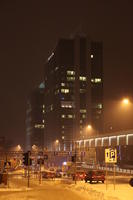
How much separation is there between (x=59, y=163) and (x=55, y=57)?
237 ft

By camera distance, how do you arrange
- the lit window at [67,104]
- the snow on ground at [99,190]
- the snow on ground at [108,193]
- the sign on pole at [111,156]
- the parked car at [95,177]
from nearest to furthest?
the snow on ground at [108,193] < the snow on ground at [99,190] < the sign on pole at [111,156] < the parked car at [95,177] < the lit window at [67,104]

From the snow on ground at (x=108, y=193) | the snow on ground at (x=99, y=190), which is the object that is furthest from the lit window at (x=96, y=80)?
the snow on ground at (x=108, y=193)

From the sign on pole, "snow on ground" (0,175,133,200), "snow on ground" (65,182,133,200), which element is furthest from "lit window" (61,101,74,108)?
the sign on pole

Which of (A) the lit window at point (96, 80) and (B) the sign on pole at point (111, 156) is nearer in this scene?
(B) the sign on pole at point (111, 156)

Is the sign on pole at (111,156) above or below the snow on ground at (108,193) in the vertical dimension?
above

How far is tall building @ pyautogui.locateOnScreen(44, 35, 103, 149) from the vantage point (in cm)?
16138

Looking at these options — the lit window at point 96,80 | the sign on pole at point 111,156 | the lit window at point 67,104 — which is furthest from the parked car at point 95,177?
the lit window at point 96,80

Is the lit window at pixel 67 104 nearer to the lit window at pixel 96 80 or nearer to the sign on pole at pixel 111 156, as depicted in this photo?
the lit window at pixel 96 80

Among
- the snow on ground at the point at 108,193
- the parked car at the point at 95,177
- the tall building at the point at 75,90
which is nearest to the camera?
the snow on ground at the point at 108,193

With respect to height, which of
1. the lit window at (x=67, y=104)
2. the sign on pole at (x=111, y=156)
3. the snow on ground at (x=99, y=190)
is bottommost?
the snow on ground at (x=99, y=190)

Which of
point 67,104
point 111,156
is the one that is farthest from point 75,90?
point 111,156

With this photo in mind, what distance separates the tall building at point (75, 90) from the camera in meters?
161

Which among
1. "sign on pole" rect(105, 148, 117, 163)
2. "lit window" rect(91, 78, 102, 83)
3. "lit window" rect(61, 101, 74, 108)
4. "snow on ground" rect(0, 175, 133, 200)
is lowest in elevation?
"snow on ground" rect(0, 175, 133, 200)

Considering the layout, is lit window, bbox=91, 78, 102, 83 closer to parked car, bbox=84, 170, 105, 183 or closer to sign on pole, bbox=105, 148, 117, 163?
parked car, bbox=84, 170, 105, 183
